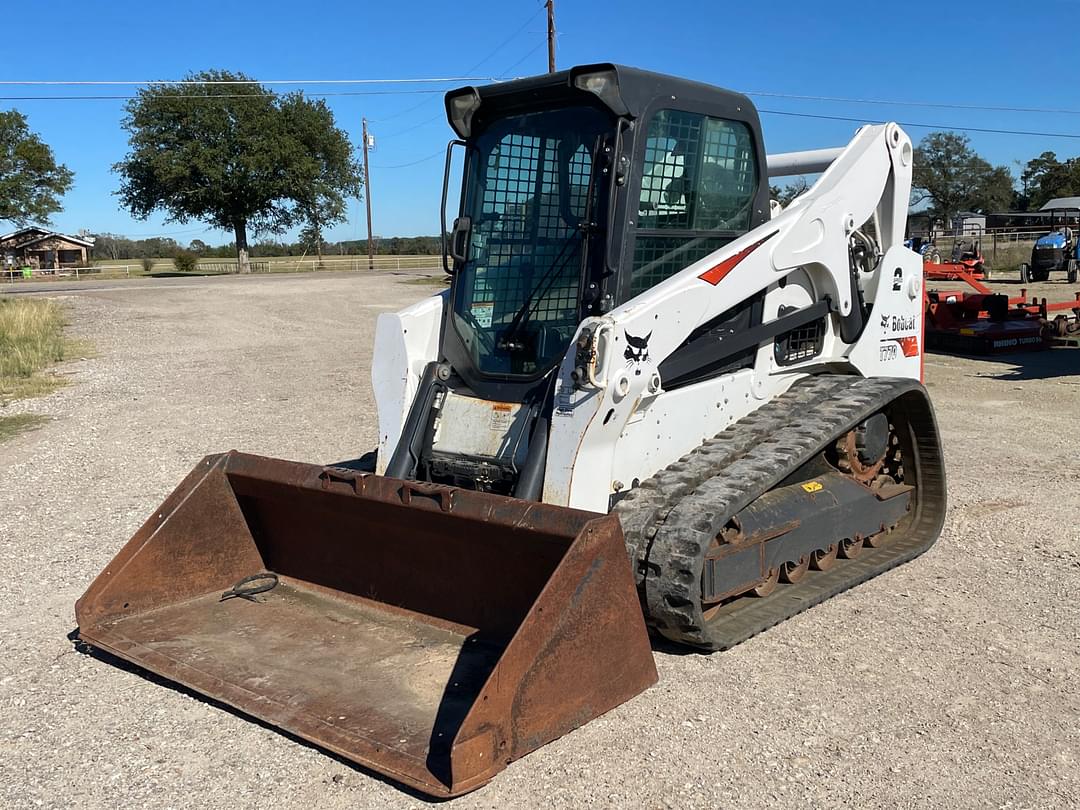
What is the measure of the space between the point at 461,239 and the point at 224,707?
2547 mm

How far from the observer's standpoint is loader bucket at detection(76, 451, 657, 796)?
11.4ft

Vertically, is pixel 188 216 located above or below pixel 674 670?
above

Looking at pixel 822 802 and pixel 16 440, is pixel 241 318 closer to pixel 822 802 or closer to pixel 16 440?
pixel 16 440

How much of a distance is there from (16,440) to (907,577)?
835 centimetres

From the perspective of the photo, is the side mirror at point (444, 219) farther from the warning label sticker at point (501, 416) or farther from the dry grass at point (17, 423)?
the dry grass at point (17, 423)

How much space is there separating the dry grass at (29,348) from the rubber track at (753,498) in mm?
10307

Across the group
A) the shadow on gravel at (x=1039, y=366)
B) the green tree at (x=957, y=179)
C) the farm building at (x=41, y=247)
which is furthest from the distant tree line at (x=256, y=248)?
the shadow on gravel at (x=1039, y=366)

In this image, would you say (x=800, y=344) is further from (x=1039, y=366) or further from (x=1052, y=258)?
(x=1052, y=258)

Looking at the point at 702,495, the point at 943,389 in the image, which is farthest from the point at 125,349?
the point at 702,495

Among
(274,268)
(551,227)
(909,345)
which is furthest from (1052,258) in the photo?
(274,268)

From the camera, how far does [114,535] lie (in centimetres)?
668

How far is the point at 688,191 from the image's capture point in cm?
504

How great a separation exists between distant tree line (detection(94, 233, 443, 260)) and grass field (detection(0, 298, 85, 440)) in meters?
53.2

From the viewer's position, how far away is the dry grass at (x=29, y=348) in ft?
43.7
